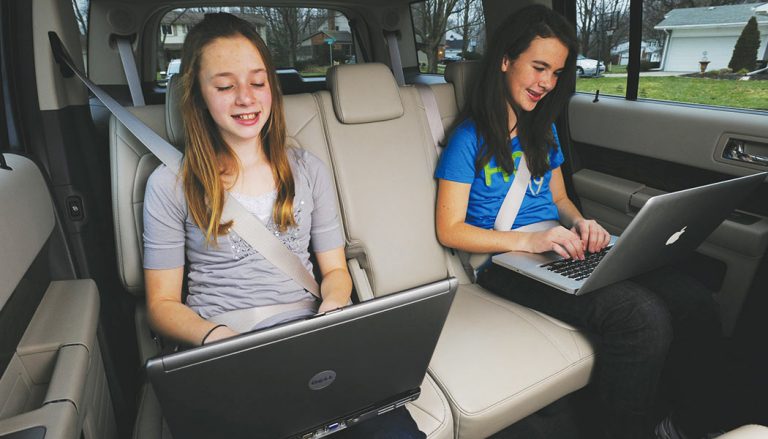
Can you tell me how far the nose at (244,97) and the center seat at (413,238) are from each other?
0.48 meters

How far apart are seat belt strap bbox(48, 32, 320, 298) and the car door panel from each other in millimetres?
1374

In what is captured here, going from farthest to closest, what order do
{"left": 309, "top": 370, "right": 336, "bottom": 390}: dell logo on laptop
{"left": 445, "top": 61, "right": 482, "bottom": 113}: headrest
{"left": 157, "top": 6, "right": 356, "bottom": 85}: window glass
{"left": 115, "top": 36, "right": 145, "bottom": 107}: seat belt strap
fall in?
{"left": 157, "top": 6, "right": 356, "bottom": 85}: window glass
{"left": 115, "top": 36, "right": 145, "bottom": 107}: seat belt strap
{"left": 445, "top": 61, "right": 482, "bottom": 113}: headrest
{"left": 309, "top": 370, "right": 336, "bottom": 390}: dell logo on laptop

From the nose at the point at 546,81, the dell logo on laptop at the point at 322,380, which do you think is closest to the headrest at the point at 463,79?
the nose at the point at 546,81

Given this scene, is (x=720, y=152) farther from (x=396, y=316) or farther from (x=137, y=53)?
(x=137, y=53)

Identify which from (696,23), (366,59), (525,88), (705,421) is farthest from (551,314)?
(366,59)

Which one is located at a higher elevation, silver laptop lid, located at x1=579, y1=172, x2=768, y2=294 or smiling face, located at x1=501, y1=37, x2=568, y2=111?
smiling face, located at x1=501, y1=37, x2=568, y2=111

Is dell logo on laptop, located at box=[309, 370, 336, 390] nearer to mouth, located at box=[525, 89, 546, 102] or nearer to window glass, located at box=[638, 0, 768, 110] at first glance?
mouth, located at box=[525, 89, 546, 102]

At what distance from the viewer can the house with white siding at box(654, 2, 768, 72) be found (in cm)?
173

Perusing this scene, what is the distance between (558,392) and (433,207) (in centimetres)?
72

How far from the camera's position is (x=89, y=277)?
1.41 meters

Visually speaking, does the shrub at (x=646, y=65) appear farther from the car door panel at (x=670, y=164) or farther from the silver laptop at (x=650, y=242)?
the silver laptop at (x=650, y=242)

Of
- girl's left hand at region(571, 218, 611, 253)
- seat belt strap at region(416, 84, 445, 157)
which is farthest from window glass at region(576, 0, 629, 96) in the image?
girl's left hand at region(571, 218, 611, 253)

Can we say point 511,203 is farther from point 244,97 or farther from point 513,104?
point 244,97

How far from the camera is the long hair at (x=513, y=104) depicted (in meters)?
1.59
